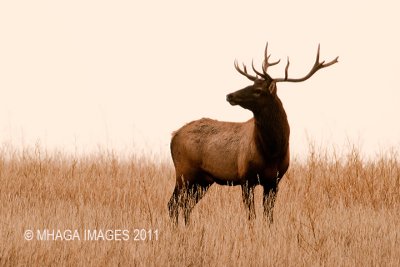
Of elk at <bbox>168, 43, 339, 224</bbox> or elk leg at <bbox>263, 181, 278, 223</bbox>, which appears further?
elk leg at <bbox>263, 181, 278, 223</bbox>

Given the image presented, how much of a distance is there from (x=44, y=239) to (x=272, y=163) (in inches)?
103

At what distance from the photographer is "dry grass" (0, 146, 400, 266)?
6086 mm

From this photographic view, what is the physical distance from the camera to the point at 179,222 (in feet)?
26.2

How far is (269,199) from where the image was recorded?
7.73m

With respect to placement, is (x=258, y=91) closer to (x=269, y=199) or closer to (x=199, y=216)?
(x=269, y=199)

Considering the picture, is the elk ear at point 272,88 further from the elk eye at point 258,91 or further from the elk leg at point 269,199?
the elk leg at point 269,199

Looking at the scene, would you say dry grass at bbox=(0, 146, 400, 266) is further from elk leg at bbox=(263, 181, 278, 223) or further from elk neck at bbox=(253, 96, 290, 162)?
elk neck at bbox=(253, 96, 290, 162)

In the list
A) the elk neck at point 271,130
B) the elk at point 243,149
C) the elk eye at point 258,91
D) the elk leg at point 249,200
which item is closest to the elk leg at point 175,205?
the elk at point 243,149

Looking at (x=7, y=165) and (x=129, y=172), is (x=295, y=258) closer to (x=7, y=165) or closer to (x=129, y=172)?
(x=129, y=172)

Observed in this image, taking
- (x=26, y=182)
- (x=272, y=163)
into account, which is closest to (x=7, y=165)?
(x=26, y=182)

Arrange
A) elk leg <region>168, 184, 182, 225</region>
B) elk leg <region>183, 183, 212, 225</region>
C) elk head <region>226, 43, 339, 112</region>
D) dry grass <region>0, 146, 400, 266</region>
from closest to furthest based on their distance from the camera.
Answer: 1. dry grass <region>0, 146, 400, 266</region>
2. elk head <region>226, 43, 339, 112</region>
3. elk leg <region>183, 183, 212, 225</region>
4. elk leg <region>168, 184, 182, 225</region>

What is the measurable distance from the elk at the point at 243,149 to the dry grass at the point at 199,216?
291 millimetres

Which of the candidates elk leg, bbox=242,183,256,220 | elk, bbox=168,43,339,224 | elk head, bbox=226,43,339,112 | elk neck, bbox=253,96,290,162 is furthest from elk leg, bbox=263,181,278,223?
elk head, bbox=226,43,339,112

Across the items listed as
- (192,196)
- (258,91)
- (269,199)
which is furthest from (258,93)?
(192,196)
